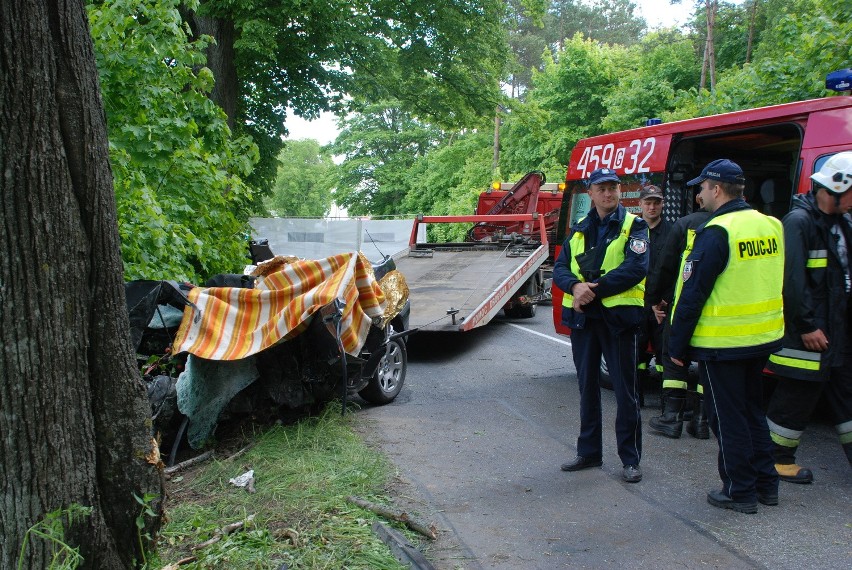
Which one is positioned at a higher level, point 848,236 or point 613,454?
point 848,236

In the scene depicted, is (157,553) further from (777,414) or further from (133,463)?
(777,414)

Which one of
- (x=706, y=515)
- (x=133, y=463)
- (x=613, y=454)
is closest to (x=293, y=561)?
(x=133, y=463)

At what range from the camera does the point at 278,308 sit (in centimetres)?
521

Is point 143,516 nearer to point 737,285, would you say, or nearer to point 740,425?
point 740,425

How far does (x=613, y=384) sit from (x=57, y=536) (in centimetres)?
314

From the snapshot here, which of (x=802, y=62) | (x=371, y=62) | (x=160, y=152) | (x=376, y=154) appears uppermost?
(x=371, y=62)

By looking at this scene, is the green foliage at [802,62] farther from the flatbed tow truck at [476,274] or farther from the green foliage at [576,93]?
the green foliage at [576,93]

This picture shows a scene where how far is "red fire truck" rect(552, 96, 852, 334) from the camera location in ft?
17.7

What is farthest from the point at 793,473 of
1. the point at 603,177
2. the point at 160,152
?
the point at 160,152

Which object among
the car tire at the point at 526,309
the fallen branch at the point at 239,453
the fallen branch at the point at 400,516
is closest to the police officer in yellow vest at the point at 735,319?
the fallen branch at the point at 400,516

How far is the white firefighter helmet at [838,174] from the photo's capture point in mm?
4191

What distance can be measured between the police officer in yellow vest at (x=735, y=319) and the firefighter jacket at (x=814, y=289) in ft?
0.86

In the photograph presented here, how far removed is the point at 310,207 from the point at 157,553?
5990cm

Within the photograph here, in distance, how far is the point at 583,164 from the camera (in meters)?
8.15
